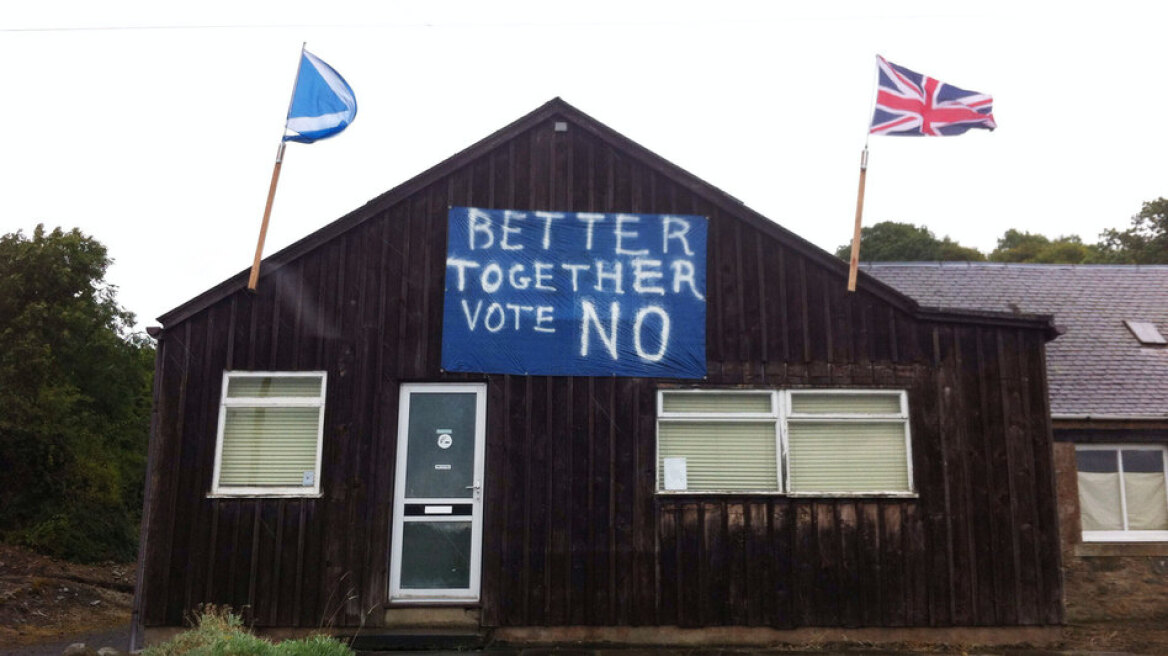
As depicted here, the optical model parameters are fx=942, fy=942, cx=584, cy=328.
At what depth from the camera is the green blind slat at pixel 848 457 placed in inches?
385

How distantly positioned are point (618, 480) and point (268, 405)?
12.3 ft

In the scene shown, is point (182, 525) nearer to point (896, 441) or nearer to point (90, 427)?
point (896, 441)

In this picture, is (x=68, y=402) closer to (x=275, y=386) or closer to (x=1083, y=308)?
(x=275, y=386)

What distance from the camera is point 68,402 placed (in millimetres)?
22031

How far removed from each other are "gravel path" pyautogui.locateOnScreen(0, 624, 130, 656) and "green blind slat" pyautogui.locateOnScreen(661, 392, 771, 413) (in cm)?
639

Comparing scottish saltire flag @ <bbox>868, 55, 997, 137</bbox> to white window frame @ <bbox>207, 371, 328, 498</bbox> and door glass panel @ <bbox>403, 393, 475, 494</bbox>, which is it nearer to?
door glass panel @ <bbox>403, 393, 475, 494</bbox>

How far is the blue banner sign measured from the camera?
9953 millimetres

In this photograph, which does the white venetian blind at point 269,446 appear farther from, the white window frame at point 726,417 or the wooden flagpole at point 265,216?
the white window frame at point 726,417

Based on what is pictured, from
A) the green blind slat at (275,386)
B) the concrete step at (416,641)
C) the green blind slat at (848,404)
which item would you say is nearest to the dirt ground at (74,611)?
the green blind slat at (848,404)

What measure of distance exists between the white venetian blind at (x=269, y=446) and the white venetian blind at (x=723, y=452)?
367cm

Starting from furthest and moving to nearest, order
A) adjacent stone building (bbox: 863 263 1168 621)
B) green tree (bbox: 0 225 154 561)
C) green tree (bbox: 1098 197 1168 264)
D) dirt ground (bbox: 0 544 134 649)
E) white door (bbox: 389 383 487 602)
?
green tree (bbox: 1098 197 1168 264) < green tree (bbox: 0 225 154 561) < dirt ground (bbox: 0 544 134 649) < adjacent stone building (bbox: 863 263 1168 621) < white door (bbox: 389 383 487 602)

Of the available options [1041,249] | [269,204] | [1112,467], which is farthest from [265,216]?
[1041,249]

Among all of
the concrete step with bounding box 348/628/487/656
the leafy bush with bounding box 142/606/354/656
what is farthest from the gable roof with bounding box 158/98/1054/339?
the concrete step with bounding box 348/628/487/656

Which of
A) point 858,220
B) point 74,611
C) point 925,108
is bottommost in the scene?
point 74,611
